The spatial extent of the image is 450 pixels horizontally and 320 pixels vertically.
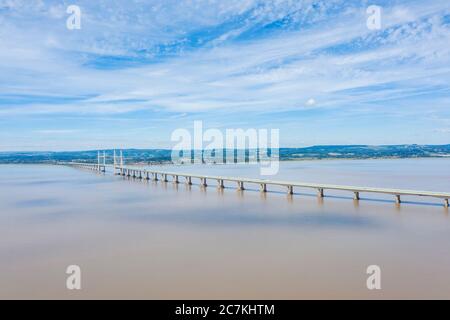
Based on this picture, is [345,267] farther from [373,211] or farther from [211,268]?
[373,211]

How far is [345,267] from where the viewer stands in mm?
10203

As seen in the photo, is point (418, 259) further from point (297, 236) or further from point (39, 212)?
point (39, 212)

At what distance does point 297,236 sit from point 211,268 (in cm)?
497

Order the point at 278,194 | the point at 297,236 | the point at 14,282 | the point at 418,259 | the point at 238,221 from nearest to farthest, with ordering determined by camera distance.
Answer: the point at 14,282, the point at 418,259, the point at 297,236, the point at 238,221, the point at 278,194

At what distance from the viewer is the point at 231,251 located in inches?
481

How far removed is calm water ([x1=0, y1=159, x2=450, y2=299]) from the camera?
8.77m

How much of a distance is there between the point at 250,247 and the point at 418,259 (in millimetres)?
4915

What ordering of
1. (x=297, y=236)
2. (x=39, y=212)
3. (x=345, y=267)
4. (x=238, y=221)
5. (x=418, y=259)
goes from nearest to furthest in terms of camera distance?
(x=345, y=267)
(x=418, y=259)
(x=297, y=236)
(x=238, y=221)
(x=39, y=212)

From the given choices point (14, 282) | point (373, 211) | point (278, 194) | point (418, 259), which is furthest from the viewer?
point (278, 194)

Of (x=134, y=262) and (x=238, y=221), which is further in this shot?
(x=238, y=221)

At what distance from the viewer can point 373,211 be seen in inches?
782

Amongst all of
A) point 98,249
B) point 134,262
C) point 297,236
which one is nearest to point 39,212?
point 98,249

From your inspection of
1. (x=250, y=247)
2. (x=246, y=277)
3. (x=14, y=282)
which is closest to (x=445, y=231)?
(x=250, y=247)

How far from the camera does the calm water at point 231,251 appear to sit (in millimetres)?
8766
